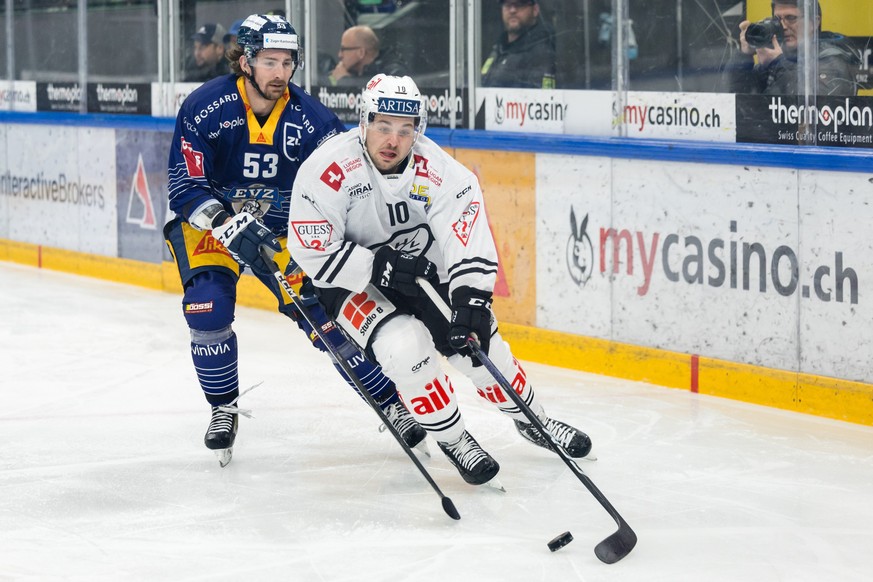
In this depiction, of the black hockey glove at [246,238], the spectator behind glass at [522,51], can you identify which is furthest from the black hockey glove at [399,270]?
the spectator behind glass at [522,51]

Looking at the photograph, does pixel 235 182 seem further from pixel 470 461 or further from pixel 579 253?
pixel 579 253

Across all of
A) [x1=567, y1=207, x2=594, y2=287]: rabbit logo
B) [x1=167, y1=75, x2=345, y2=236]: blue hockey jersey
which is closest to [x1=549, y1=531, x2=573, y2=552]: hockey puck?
[x1=167, y1=75, x2=345, y2=236]: blue hockey jersey

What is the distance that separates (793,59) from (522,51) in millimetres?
1391

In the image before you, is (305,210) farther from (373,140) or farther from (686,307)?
(686,307)

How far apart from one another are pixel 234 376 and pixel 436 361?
86 centimetres

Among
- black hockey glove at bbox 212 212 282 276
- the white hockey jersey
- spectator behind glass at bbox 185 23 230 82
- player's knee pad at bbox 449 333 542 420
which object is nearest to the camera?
the white hockey jersey

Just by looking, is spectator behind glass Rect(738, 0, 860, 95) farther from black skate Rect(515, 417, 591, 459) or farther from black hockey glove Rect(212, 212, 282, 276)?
black hockey glove Rect(212, 212, 282, 276)

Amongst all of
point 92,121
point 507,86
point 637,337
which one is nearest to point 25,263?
point 92,121

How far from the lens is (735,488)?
12.9 feet

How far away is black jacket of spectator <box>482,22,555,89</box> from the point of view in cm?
591

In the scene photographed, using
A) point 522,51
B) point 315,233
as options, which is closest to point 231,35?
point 522,51

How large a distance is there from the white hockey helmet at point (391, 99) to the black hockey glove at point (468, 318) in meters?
0.48

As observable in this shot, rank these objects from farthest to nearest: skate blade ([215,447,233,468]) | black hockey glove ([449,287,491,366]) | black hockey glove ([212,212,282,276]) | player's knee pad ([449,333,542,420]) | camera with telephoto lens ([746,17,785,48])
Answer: camera with telephoto lens ([746,17,785,48]) < skate blade ([215,447,233,468]) < black hockey glove ([212,212,282,276]) < player's knee pad ([449,333,542,420]) < black hockey glove ([449,287,491,366])

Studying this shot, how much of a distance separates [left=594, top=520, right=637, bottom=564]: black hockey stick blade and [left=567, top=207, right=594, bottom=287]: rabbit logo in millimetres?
2345
